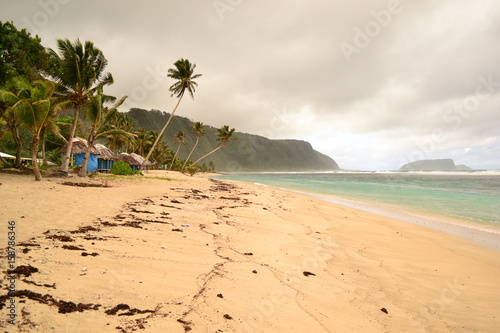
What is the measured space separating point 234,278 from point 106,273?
1.89m

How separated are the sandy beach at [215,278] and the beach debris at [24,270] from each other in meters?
0.02

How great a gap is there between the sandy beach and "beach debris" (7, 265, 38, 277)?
2 cm

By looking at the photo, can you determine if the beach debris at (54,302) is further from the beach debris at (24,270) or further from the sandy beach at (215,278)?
the beach debris at (24,270)

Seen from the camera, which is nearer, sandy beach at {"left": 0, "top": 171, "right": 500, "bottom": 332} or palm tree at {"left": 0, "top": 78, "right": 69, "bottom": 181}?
sandy beach at {"left": 0, "top": 171, "right": 500, "bottom": 332}

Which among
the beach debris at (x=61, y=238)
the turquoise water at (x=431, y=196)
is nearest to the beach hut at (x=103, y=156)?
the turquoise water at (x=431, y=196)

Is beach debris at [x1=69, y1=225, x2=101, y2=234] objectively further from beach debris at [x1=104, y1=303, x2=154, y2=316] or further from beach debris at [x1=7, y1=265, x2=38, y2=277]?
beach debris at [x1=104, y1=303, x2=154, y2=316]

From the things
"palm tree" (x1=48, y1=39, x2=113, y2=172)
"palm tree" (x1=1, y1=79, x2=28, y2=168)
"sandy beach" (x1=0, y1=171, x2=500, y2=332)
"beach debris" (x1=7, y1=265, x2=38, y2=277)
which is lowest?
"sandy beach" (x1=0, y1=171, x2=500, y2=332)

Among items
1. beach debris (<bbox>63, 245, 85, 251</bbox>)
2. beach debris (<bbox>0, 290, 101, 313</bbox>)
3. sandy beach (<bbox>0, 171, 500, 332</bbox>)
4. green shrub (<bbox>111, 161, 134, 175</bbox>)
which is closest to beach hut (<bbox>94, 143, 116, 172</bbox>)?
green shrub (<bbox>111, 161, 134, 175</bbox>)

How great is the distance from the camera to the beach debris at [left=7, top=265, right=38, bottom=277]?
9.71 ft

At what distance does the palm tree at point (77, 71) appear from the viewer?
16516 millimetres

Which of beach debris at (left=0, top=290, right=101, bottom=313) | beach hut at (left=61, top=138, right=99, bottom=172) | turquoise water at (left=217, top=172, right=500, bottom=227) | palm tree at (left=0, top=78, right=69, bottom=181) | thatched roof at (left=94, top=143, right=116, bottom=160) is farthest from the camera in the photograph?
thatched roof at (left=94, top=143, right=116, bottom=160)

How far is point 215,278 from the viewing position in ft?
12.7

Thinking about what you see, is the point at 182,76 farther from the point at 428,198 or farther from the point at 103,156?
the point at 428,198

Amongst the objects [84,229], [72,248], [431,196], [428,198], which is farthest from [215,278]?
[431,196]
